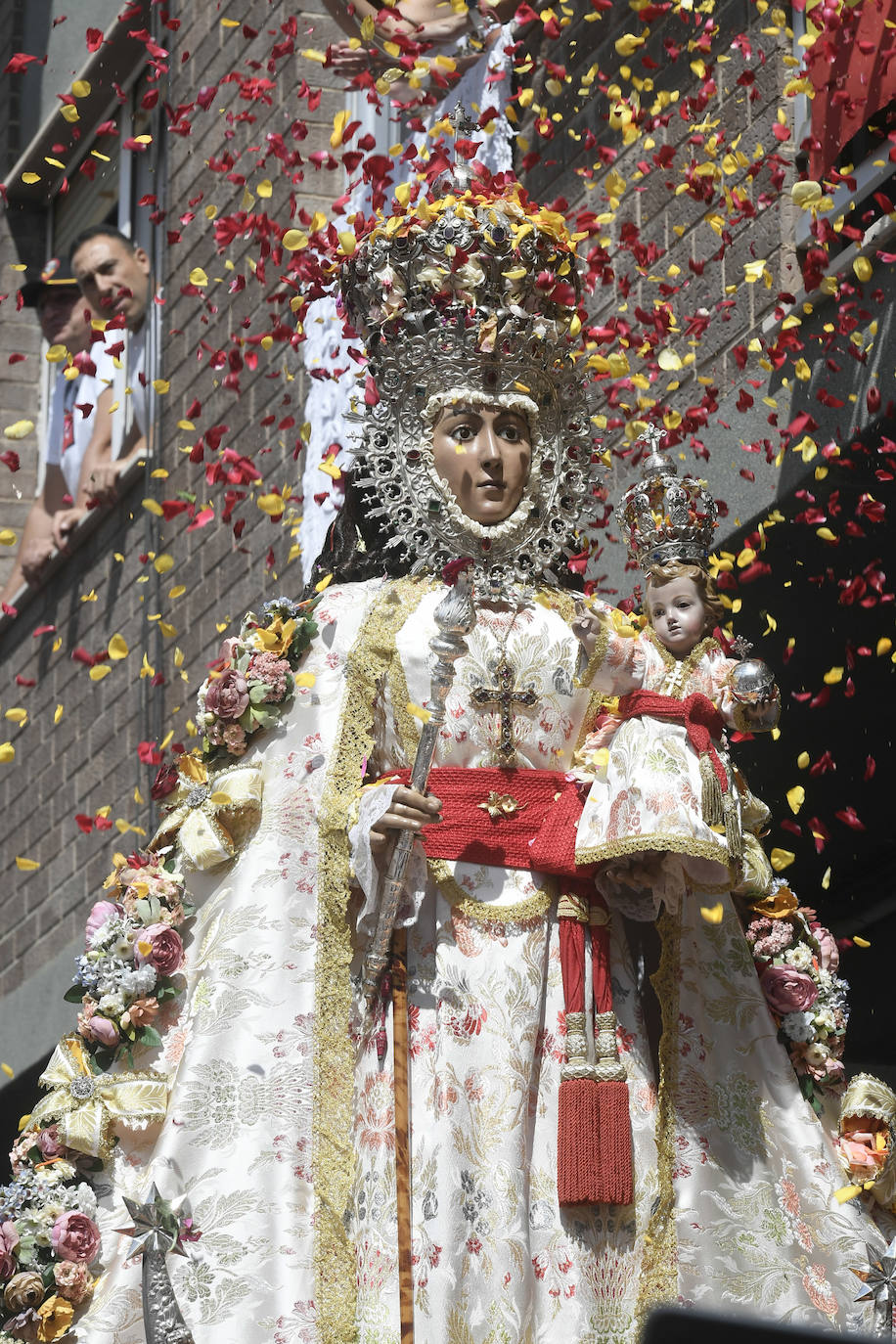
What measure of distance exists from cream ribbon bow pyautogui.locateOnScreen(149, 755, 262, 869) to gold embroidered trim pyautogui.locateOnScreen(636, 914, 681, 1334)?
1.01 meters

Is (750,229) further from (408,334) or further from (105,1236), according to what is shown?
(105,1236)

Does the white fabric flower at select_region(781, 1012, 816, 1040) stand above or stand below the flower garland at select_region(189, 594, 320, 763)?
below

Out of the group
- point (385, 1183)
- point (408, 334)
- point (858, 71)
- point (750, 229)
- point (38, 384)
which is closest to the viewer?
point (385, 1183)

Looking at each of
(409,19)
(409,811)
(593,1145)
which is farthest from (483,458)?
(409,19)

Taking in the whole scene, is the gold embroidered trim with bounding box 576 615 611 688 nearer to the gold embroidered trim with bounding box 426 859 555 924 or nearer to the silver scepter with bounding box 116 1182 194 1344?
the gold embroidered trim with bounding box 426 859 555 924

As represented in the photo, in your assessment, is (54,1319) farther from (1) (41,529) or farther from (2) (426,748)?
(1) (41,529)

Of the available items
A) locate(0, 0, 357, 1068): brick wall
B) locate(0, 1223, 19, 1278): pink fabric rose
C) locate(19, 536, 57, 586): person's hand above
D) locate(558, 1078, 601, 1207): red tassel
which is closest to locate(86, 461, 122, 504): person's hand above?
locate(0, 0, 357, 1068): brick wall

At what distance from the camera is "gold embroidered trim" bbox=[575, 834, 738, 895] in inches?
183

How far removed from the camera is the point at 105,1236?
191 inches

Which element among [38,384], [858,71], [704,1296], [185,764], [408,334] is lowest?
[704,1296]

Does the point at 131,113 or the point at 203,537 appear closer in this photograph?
the point at 203,537

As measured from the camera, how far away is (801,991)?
528cm

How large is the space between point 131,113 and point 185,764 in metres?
7.56

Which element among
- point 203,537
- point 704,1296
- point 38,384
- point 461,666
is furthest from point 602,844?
point 38,384
